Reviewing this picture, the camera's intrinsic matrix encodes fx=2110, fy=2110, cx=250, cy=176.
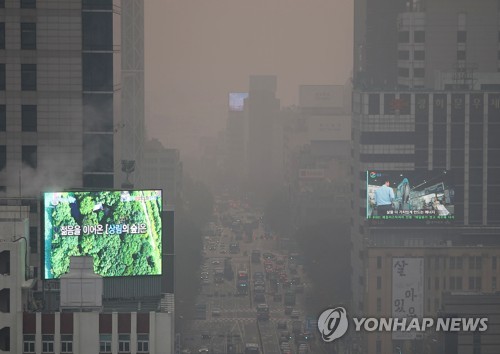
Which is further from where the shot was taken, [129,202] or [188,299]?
[188,299]

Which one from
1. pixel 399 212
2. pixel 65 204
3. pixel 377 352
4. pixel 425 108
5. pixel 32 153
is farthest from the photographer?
pixel 425 108

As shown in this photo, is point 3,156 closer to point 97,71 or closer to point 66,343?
point 97,71

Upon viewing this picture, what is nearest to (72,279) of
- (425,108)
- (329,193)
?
(425,108)

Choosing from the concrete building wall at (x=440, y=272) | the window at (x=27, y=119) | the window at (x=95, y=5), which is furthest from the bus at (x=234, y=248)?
the window at (x=27, y=119)

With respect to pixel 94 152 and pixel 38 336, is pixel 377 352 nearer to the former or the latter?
pixel 94 152

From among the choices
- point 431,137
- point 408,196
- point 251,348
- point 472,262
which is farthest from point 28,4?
point 431,137

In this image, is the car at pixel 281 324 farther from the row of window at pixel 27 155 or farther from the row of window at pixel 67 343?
the row of window at pixel 67 343

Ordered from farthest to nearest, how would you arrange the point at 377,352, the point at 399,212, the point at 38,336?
the point at 399,212 < the point at 377,352 < the point at 38,336
